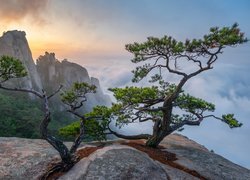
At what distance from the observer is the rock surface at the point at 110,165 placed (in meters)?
14.0

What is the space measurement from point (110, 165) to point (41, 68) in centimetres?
11164

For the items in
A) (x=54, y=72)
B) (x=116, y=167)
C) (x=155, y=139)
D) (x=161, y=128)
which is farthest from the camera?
(x=54, y=72)

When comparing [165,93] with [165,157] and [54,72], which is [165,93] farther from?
[54,72]

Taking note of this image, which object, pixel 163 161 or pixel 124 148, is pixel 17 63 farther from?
pixel 163 161

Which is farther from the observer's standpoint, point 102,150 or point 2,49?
point 2,49

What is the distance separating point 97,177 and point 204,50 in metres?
7.80

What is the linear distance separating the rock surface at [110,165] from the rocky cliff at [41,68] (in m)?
78.2

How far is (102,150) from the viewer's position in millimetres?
15539

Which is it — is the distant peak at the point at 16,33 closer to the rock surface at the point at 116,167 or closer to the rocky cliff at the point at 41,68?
the rocky cliff at the point at 41,68

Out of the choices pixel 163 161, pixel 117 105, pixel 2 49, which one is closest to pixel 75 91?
pixel 117 105

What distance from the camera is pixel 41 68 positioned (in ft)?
400

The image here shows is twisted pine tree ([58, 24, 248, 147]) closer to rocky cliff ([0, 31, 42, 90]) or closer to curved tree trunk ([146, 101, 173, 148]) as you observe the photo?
curved tree trunk ([146, 101, 173, 148])

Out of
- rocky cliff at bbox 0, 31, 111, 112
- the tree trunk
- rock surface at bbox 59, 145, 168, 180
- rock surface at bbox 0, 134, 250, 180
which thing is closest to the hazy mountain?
rocky cliff at bbox 0, 31, 111, 112

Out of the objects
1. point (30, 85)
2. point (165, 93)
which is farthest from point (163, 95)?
point (30, 85)
